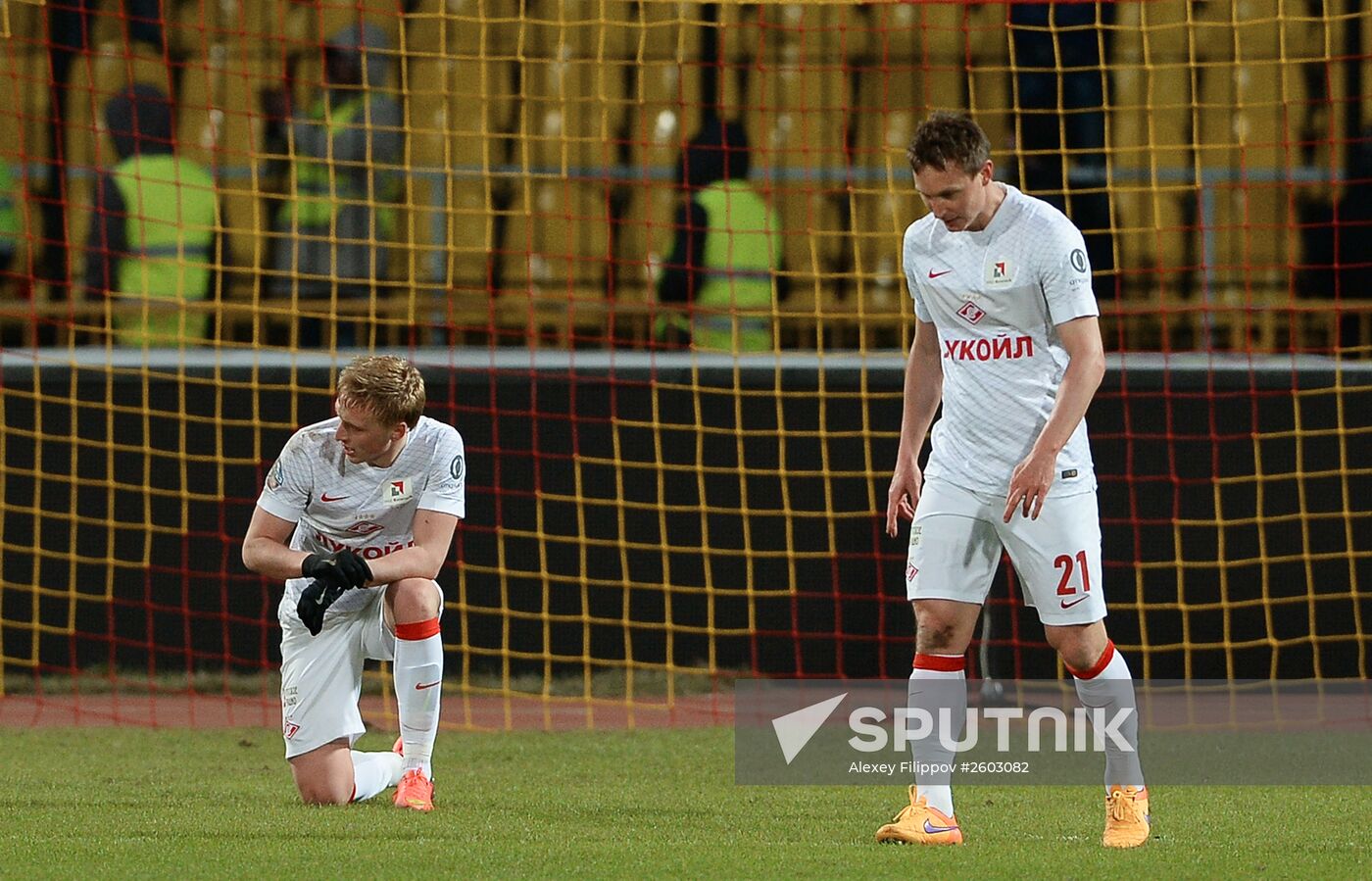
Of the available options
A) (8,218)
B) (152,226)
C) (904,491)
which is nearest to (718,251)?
(152,226)

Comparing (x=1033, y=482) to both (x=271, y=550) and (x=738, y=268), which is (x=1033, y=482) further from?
(x=738, y=268)

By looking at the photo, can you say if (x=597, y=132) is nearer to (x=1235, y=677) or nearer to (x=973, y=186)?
(x=1235, y=677)

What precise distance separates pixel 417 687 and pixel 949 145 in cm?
197

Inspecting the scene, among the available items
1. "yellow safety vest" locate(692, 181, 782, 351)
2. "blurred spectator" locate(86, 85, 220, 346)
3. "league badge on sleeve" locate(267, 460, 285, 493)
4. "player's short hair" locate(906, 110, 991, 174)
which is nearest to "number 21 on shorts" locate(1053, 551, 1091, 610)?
"player's short hair" locate(906, 110, 991, 174)

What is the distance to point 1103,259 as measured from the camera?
8.98 meters

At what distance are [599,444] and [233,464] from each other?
1561 millimetres

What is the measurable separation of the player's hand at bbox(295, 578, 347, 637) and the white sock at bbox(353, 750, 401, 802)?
0.63m

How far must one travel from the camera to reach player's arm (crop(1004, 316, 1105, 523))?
382 centimetres

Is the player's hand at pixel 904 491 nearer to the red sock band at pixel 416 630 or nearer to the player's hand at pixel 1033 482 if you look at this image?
the player's hand at pixel 1033 482

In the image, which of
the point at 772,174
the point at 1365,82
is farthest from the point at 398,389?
the point at 1365,82

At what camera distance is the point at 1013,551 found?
4.04 metres

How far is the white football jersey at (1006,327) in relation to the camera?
3.93 m

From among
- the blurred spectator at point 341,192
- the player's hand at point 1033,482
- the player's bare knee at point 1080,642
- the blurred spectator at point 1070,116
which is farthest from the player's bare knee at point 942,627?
the blurred spectator at point 341,192

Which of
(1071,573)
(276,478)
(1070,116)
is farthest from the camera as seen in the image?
(1070,116)
